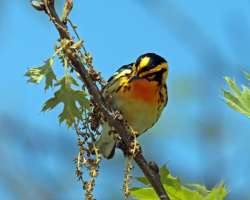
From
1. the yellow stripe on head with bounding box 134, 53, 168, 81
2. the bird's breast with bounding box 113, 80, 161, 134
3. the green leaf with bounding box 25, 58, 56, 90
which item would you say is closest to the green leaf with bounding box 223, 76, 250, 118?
the green leaf with bounding box 25, 58, 56, 90

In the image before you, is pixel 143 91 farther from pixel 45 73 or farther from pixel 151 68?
pixel 45 73

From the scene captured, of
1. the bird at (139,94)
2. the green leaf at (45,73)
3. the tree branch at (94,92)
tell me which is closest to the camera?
the tree branch at (94,92)

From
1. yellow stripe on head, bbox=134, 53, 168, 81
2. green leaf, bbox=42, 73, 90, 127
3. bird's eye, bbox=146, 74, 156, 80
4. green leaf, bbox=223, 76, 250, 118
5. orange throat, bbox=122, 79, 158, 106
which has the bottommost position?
green leaf, bbox=223, 76, 250, 118

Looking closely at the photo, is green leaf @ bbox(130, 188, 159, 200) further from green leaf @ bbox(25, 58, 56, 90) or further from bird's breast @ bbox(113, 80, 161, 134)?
bird's breast @ bbox(113, 80, 161, 134)

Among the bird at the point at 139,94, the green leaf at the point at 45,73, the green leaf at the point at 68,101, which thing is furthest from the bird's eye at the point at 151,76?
the green leaf at the point at 45,73

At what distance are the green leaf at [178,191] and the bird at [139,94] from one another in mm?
1215

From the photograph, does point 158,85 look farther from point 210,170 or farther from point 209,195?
point 209,195

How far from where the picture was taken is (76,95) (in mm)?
2078

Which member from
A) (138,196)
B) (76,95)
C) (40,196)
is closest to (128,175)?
(138,196)

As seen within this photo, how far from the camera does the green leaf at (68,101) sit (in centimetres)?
204

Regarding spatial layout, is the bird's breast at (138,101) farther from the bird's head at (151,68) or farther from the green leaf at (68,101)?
the green leaf at (68,101)

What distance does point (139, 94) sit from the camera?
3.36 meters

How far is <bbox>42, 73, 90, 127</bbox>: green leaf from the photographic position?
2.04 meters

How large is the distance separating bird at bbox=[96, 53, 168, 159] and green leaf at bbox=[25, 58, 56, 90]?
1.13 meters
